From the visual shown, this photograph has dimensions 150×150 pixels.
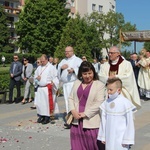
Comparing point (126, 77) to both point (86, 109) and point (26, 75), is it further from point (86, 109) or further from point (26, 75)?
point (26, 75)

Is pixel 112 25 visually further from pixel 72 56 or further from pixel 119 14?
pixel 72 56

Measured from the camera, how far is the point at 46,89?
902cm

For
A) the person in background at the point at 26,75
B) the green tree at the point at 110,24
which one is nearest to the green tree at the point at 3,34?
the green tree at the point at 110,24

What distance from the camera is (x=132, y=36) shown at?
2239 cm

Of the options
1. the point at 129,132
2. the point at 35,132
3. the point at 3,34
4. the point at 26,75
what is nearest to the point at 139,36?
the point at 26,75

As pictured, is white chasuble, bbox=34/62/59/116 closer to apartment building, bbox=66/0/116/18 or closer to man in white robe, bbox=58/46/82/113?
man in white robe, bbox=58/46/82/113

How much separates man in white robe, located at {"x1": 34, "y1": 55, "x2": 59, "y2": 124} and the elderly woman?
13.1 ft

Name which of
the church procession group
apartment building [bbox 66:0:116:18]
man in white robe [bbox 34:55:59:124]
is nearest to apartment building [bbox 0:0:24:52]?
apartment building [bbox 66:0:116:18]

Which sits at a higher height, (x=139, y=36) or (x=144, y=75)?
(x=139, y=36)

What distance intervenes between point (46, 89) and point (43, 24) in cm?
4157

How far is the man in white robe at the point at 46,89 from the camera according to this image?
8.98m

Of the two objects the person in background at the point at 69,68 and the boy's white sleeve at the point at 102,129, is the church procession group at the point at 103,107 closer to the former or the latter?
the boy's white sleeve at the point at 102,129

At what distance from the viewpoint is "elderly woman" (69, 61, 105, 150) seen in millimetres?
4852

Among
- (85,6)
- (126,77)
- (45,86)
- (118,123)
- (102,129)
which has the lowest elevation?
(102,129)
